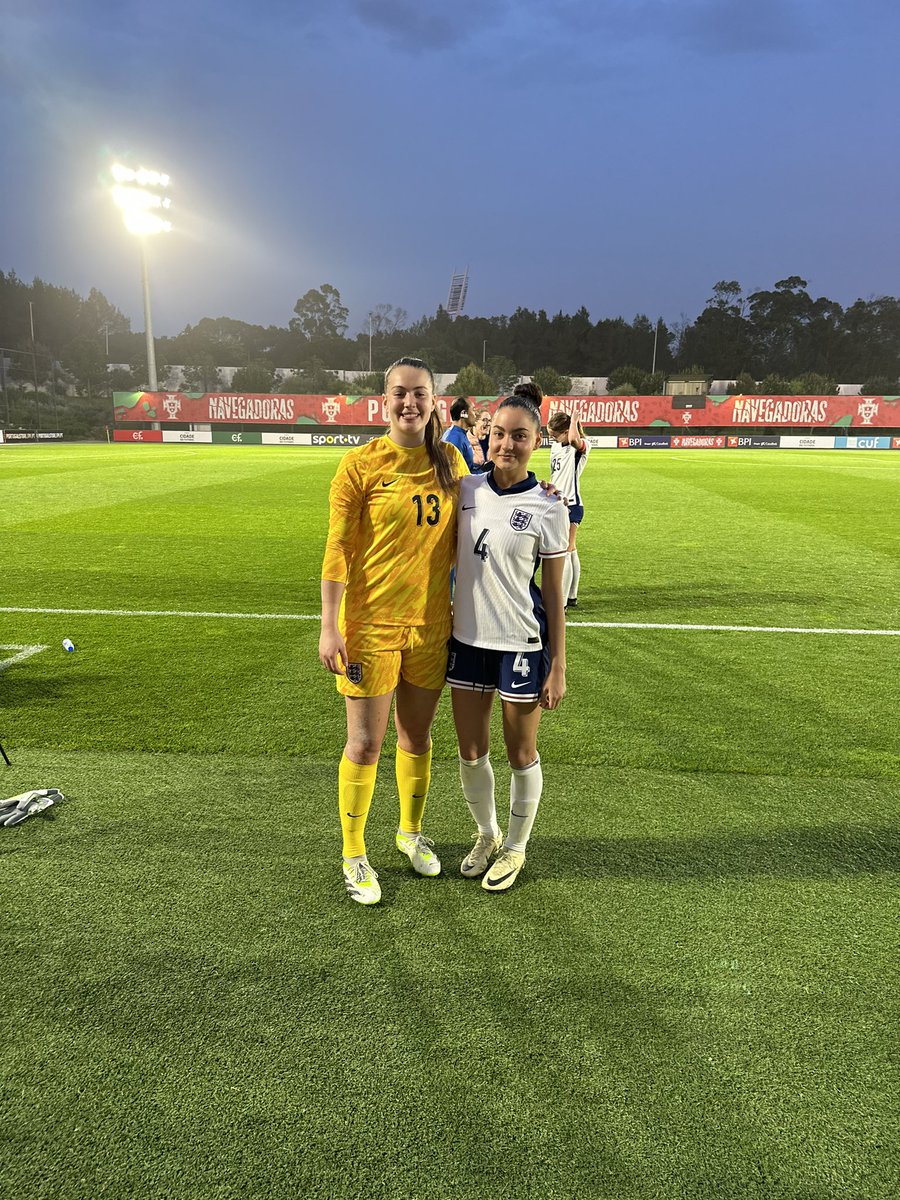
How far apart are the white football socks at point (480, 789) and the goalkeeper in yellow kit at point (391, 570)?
337mm

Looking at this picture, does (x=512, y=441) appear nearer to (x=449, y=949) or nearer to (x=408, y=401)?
(x=408, y=401)

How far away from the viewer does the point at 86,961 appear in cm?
270

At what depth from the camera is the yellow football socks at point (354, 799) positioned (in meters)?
3.05

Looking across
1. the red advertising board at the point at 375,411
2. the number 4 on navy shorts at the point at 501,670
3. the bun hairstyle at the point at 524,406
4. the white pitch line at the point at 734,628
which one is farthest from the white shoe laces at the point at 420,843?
the red advertising board at the point at 375,411

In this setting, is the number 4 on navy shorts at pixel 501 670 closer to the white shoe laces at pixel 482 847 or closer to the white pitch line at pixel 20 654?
the white shoe laces at pixel 482 847

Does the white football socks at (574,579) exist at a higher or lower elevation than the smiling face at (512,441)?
lower

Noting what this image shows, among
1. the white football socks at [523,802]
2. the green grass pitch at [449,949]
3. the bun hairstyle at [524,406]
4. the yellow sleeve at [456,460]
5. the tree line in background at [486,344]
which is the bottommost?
the green grass pitch at [449,949]

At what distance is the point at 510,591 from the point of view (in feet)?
9.30

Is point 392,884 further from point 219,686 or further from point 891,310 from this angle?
point 891,310

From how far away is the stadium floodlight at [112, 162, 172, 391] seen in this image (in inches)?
1865

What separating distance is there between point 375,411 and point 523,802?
48.5 meters

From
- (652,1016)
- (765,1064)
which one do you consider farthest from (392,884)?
(765,1064)

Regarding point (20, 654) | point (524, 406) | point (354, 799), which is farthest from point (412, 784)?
point (20, 654)

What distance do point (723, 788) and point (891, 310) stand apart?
102 m
